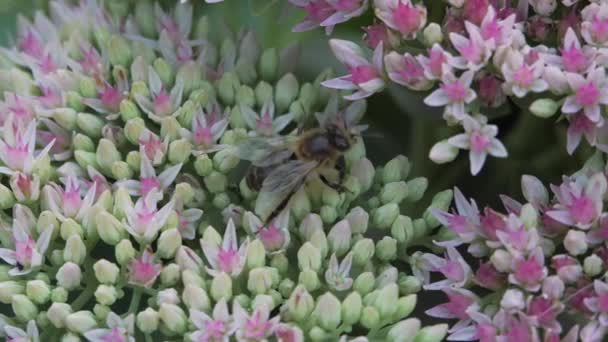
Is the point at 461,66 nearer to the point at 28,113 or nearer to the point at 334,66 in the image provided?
the point at 334,66

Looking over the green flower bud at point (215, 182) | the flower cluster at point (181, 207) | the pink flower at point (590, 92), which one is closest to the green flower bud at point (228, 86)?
the flower cluster at point (181, 207)

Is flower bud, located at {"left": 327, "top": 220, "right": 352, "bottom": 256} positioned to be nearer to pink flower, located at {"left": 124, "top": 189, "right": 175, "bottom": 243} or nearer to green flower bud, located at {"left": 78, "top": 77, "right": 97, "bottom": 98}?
pink flower, located at {"left": 124, "top": 189, "right": 175, "bottom": 243}

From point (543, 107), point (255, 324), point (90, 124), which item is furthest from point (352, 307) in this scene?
point (90, 124)

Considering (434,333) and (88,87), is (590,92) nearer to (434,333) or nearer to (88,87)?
(434,333)

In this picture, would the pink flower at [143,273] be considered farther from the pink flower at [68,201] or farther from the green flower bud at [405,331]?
the green flower bud at [405,331]

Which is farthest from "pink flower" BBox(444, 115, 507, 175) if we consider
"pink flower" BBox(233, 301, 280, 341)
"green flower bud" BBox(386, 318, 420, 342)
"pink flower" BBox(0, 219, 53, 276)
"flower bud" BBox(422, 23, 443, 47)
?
"pink flower" BBox(0, 219, 53, 276)

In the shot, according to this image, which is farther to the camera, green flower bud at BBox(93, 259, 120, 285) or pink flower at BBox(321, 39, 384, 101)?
pink flower at BBox(321, 39, 384, 101)

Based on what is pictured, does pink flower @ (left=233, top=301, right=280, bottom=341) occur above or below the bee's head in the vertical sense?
below
